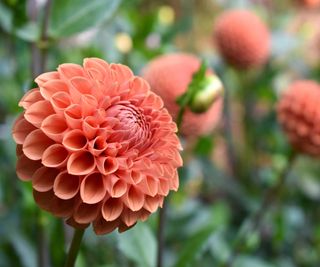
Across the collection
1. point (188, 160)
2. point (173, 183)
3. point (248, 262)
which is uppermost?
point (173, 183)

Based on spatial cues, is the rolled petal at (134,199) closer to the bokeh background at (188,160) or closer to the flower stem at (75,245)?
the flower stem at (75,245)

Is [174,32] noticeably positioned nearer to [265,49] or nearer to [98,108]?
[265,49]

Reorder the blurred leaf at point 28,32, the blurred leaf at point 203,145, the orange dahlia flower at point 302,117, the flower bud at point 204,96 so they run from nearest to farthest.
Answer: the flower bud at point 204,96 < the blurred leaf at point 28,32 < the orange dahlia flower at point 302,117 < the blurred leaf at point 203,145

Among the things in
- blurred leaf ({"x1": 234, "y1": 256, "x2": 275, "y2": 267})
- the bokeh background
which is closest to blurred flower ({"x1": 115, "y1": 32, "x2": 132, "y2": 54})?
the bokeh background

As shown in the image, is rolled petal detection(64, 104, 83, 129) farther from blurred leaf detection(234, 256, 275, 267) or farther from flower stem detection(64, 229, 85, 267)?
blurred leaf detection(234, 256, 275, 267)

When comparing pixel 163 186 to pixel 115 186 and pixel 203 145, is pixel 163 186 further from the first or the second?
pixel 203 145

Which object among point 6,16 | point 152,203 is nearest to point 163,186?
point 152,203

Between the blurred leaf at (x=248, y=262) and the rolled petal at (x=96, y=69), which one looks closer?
the rolled petal at (x=96, y=69)

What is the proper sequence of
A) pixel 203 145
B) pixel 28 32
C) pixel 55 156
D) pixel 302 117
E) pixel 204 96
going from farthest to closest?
pixel 203 145 < pixel 302 117 < pixel 28 32 < pixel 204 96 < pixel 55 156

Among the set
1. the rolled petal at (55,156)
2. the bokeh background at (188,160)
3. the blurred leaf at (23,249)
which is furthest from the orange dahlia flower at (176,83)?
the rolled petal at (55,156)
